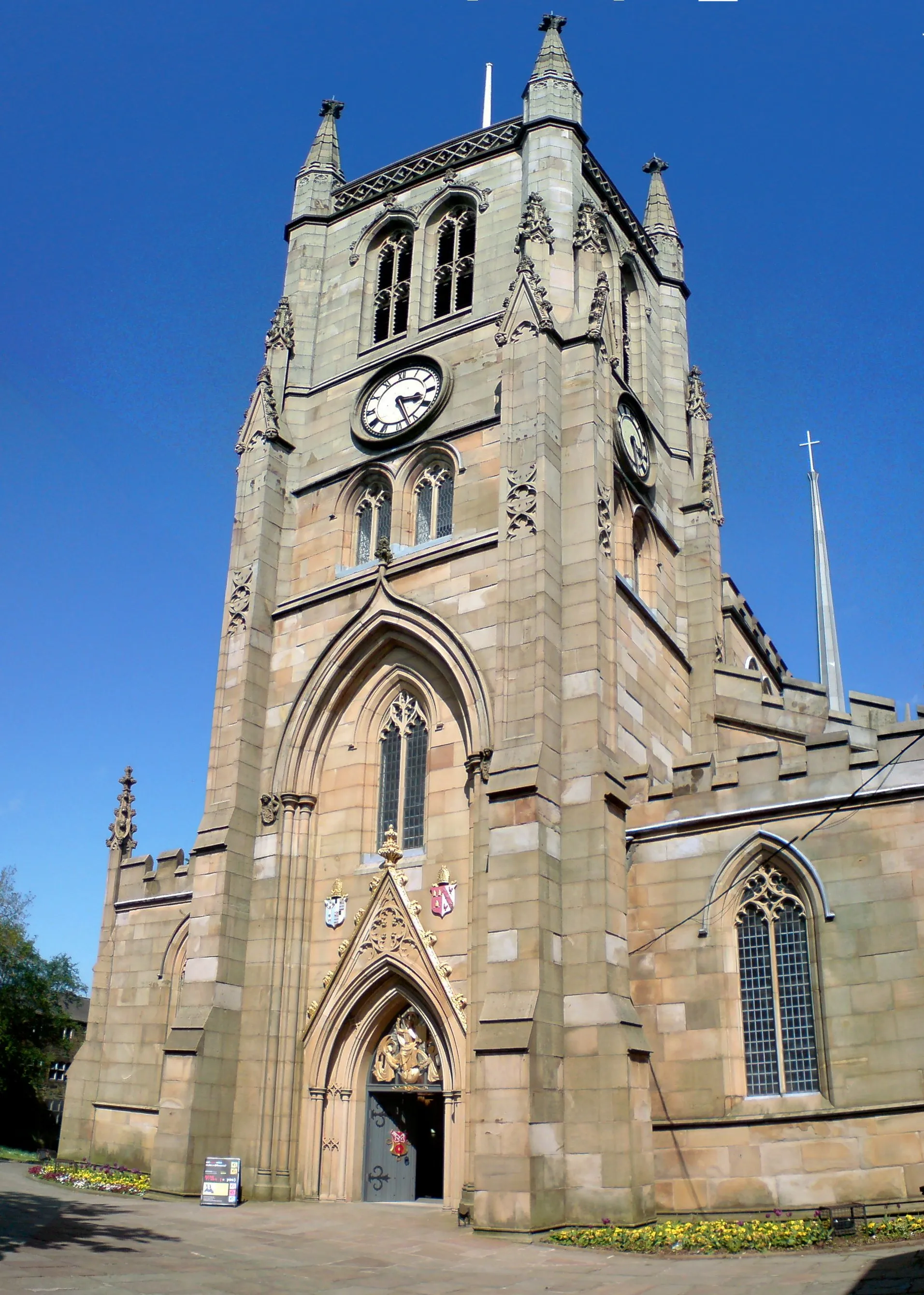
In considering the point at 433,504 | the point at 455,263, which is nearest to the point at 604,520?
the point at 433,504

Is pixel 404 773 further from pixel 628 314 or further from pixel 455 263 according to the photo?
pixel 628 314

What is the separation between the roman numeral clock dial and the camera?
28578 millimetres

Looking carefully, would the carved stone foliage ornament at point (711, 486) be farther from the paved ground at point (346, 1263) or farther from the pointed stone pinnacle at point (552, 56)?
the paved ground at point (346, 1263)

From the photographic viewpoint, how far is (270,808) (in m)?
26.6

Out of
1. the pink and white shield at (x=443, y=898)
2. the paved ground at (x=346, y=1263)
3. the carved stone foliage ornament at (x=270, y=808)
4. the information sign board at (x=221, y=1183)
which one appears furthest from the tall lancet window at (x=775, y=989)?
the carved stone foliage ornament at (x=270, y=808)

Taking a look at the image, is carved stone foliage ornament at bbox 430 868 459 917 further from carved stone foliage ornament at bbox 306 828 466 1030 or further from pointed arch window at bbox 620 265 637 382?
pointed arch window at bbox 620 265 637 382

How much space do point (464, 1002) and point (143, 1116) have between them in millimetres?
10677

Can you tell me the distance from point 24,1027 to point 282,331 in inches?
1120

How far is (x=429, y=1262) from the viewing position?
16.6 metres

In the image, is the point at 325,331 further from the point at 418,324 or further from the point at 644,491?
the point at 644,491

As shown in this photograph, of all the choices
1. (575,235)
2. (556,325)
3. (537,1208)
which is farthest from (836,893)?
(575,235)

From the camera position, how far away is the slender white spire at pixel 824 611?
5250 cm

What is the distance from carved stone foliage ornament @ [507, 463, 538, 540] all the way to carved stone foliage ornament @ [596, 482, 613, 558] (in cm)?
131

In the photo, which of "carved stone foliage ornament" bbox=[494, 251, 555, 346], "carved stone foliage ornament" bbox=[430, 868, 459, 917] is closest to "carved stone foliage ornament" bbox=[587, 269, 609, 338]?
"carved stone foliage ornament" bbox=[494, 251, 555, 346]
